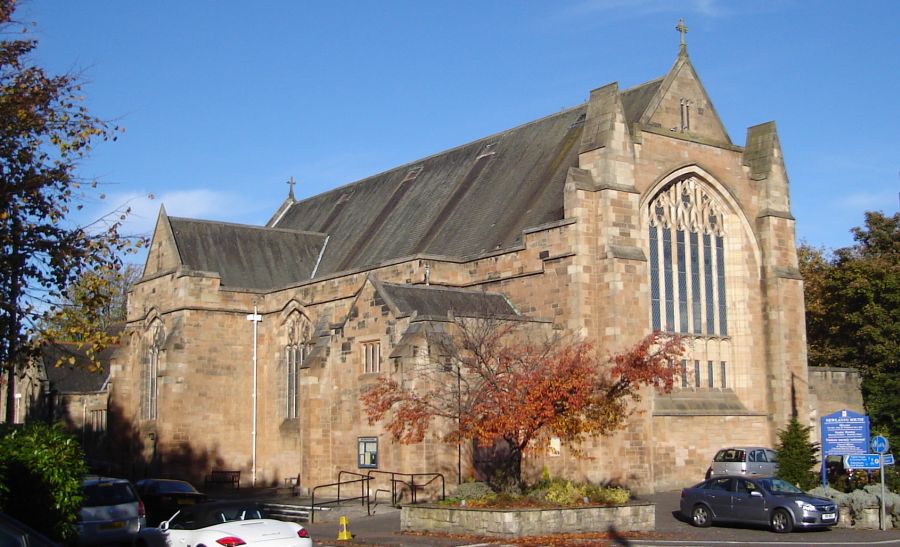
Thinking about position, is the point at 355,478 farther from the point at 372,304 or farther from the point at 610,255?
the point at 610,255

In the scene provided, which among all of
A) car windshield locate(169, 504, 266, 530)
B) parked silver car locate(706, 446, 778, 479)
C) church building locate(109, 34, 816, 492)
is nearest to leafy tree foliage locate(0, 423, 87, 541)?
car windshield locate(169, 504, 266, 530)

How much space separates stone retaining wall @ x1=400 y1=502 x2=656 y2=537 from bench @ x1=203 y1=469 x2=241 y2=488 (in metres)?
18.8

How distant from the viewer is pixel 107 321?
239 ft

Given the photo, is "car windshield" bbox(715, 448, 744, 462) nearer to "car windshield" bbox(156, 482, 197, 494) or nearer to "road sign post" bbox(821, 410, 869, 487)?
"road sign post" bbox(821, 410, 869, 487)

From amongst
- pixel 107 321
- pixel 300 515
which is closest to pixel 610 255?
pixel 300 515

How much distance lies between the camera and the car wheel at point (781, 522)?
24156 millimetres

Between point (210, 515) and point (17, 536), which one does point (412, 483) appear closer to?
point (210, 515)

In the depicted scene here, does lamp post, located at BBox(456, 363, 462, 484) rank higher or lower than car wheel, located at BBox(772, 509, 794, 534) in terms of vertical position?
higher

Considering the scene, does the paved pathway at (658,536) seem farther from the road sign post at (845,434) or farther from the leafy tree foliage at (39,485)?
the leafy tree foliage at (39,485)

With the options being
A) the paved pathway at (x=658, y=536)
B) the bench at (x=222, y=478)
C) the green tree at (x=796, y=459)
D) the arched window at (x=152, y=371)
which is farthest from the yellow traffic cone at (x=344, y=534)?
the arched window at (x=152, y=371)

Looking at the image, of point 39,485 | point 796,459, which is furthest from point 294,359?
point 39,485

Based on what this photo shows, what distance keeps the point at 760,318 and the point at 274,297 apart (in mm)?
19029

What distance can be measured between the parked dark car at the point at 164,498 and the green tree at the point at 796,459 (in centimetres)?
1628

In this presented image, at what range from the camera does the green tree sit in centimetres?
3034
